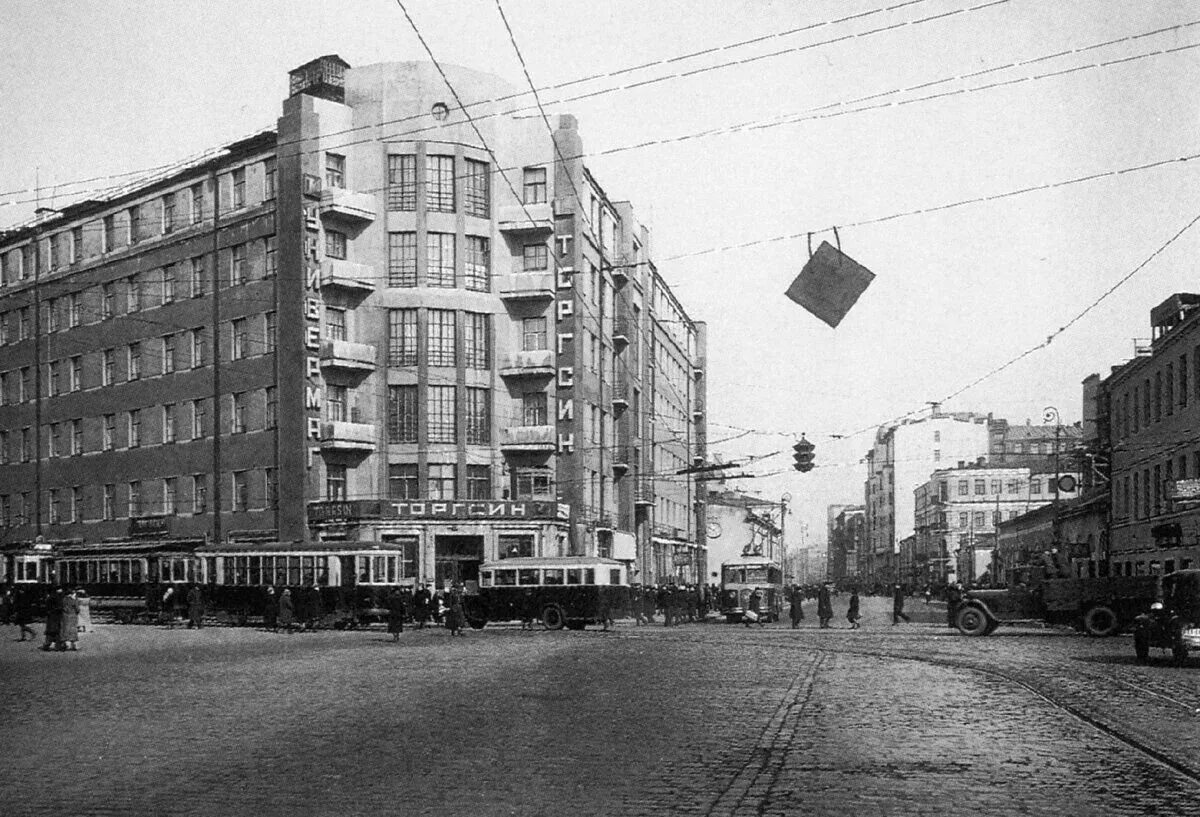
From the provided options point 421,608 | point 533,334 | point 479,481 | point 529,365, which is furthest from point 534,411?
point 421,608

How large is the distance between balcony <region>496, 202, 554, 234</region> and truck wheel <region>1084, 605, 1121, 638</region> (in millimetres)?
26461

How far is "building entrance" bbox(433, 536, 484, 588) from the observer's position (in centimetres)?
5225

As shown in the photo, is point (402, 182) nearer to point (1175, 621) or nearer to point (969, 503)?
point (1175, 621)

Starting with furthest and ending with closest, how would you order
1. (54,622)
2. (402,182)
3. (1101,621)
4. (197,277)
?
(197,277) → (402,182) → (1101,621) → (54,622)

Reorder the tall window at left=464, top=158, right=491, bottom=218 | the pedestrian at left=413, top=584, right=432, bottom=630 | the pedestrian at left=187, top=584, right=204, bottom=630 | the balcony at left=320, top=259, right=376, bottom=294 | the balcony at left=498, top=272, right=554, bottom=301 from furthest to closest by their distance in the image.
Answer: the balcony at left=498, top=272, right=554, bottom=301 → the tall window at left=464, top=158, right=491, bottom=218 → the balcony at left=320, top=259, right=376, bottom=294 → the pedestrian at left=187, top=584, right=204, bottom=630 → the pedestrian at left=413, top=584, right=432, bottom=630

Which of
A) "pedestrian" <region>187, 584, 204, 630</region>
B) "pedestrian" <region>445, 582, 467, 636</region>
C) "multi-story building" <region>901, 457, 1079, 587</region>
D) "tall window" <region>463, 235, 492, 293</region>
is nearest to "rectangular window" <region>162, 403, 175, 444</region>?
"tall window" <region>463, 235, 492, 293</region>

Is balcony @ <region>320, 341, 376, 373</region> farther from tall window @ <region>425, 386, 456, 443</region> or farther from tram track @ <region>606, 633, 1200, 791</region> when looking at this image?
tram track @ <region>606, 633, 1200, 791</region>

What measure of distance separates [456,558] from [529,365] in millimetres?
8054

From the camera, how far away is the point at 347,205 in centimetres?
5147

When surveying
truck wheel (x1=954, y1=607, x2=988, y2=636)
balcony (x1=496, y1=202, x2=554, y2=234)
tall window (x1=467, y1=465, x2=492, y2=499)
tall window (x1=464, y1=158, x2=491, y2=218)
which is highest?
tall window (x1=464, y1=158, x2=491, y2=218)

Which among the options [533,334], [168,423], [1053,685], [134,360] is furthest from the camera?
[134,360]

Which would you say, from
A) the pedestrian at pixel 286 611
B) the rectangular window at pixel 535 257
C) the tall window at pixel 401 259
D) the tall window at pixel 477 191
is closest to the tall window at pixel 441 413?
the tall window at pixel 401 259

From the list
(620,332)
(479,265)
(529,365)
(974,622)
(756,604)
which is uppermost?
(479,265)

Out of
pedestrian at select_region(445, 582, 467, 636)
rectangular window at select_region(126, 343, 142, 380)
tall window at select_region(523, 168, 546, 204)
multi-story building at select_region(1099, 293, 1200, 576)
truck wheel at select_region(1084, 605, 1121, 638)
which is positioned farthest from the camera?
rectangular window at select_region(126, 343, 142, 380)
